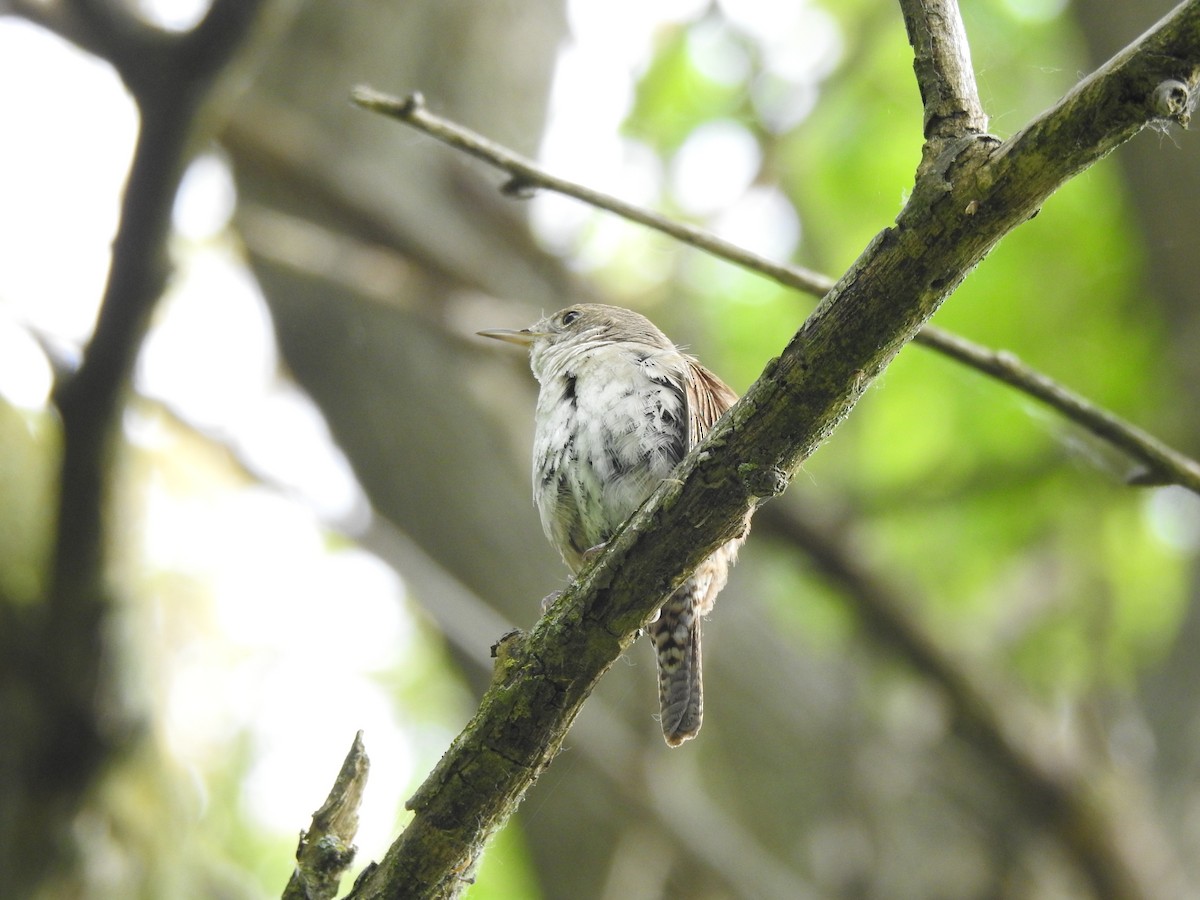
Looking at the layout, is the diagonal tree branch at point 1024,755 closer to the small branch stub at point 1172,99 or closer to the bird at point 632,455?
the bird at point 632,455

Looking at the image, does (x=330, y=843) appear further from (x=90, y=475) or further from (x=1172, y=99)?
(x=90, y=475)

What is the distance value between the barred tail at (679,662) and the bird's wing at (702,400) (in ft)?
1.43

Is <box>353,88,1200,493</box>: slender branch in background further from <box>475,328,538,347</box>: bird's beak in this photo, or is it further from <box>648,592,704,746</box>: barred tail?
<box>475,328,538,347</box>: bird's beak

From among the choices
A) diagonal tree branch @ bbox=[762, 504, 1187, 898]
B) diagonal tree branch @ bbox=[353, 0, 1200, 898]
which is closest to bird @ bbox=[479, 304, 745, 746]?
diagonal tree branch @ bbox=[353, 0, 1200, 898]

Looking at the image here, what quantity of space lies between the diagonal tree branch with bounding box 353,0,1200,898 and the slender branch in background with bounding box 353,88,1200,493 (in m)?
0.93

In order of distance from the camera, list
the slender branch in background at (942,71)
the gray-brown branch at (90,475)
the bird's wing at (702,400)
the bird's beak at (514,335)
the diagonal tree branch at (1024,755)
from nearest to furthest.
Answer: the slender branch in background at (942,71)
the gray-brown branch at (90,475)
the bird's wing at (702,400)
the bird's beak at (514,335)
the diagonal tree branch at (1024,755)

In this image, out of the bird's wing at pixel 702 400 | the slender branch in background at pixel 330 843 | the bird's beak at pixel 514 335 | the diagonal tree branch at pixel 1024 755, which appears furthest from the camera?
the diagonal tree branch at pixel 1024 755

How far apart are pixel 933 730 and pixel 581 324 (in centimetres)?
301

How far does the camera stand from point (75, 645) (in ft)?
13.4

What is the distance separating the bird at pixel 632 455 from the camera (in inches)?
134

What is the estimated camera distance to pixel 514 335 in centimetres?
463

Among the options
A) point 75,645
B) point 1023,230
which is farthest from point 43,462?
point 1023,230

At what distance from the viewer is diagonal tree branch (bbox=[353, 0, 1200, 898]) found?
5.33 feet

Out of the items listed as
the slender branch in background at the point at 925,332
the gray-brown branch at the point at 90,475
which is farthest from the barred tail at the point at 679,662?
the gray-brown branch at the point at 90,475
